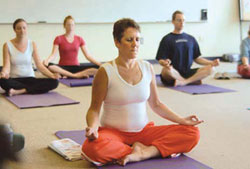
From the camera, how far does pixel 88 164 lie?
235cm

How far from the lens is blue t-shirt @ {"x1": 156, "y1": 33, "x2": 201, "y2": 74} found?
17.6ft

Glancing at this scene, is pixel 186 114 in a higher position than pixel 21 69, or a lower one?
lower

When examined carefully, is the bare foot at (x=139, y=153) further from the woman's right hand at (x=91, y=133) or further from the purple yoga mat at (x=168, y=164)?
the woman's right hand at (x=91, y=133)

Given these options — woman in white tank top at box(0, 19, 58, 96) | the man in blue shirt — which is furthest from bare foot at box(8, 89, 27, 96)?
the man in blue shirt

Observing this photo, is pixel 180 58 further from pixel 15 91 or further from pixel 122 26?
pixel 122 26

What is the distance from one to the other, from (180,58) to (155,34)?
2.93m

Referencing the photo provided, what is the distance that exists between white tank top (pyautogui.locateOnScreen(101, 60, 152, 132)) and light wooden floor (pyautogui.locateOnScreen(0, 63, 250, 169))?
32 cm

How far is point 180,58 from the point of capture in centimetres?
547

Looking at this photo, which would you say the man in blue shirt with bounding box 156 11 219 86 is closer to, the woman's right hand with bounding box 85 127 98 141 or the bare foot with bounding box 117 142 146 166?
the bare foot with bounding box 117 142 146 166

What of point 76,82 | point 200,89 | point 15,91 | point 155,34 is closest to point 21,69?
point 15,91

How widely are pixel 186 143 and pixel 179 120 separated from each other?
15 centimetres

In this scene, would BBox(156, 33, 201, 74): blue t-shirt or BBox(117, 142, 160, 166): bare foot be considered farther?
BBox(156, 33, 201, 74): blue t-shirt

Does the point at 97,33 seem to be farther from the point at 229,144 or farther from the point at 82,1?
the point at 229,144

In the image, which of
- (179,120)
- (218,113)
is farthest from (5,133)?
(218,113)
